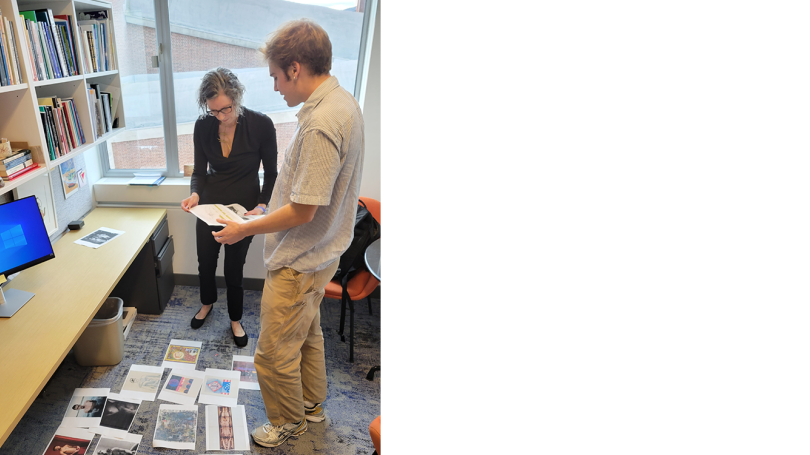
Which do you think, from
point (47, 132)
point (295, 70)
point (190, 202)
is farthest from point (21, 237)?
point (295, 70)

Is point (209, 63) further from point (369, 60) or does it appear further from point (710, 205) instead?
point (710, 205)

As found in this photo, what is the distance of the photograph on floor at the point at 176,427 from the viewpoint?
171 centimetres

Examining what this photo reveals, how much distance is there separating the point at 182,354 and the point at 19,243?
0.84 metres

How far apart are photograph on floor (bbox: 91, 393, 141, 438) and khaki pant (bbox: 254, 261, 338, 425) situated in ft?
1.89

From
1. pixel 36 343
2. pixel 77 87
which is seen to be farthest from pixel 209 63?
pixel 36 343

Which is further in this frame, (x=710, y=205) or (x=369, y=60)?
(x=369, y=60)

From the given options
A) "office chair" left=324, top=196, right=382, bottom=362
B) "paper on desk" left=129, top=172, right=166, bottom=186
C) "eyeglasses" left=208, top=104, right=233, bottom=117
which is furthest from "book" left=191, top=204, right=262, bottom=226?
"paper on desk" left=129, top=172, right=166, bottom=186

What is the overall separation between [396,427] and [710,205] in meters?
0.14

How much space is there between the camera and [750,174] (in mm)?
94

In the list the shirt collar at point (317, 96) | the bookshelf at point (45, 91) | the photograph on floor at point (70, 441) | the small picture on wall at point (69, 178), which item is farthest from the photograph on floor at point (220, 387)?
the shirt collar at point (317, 96)

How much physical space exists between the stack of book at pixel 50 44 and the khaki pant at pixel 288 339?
3.88ft

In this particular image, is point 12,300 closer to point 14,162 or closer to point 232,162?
point 14,162

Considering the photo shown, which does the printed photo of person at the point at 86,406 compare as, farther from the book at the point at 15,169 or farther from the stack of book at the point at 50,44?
the stack of book at the point at 50,44

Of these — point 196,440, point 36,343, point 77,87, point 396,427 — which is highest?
point 396,427
